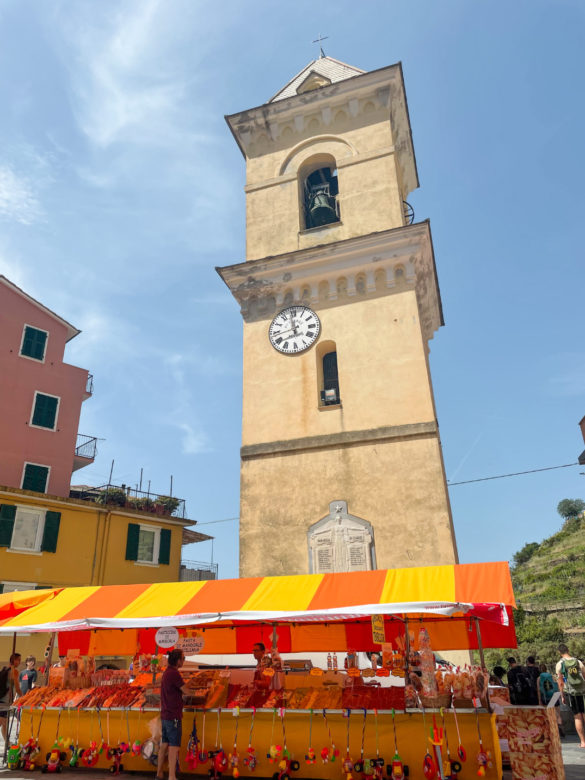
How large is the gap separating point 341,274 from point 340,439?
4.79 metres

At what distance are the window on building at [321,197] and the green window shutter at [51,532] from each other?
13.8 metres

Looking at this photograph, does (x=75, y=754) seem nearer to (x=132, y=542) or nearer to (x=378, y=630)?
(x=378, y=630)

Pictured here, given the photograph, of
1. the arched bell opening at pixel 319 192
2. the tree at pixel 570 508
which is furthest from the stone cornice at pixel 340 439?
the tree at pixel 570 508

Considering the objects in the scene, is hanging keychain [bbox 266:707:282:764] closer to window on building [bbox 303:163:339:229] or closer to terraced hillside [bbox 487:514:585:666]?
window on building [bbox 303:163:339:229]

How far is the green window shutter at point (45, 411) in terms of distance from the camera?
23062 millimetres

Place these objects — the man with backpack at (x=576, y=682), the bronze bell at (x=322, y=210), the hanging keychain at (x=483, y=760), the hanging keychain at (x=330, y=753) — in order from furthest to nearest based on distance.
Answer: the bronze bell at (x=322, y=210) < the man with backpack at (x=576, y=682) < the hanging keychain at (x=330, y=753) < the hanging keychain at (x=483, y=760)

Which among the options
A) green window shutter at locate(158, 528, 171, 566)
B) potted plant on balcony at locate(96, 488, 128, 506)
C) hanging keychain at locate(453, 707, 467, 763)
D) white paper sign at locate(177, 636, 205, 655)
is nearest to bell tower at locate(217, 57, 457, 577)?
white paper sign at locate(177, 636, 205, 655)

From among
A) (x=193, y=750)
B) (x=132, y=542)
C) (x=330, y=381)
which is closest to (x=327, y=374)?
(x=330, y=381)

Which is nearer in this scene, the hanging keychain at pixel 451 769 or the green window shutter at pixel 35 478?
the hanging keychain at pixel 451 769

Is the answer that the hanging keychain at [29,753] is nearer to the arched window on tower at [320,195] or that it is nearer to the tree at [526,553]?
the arched window on tower at [320,195]

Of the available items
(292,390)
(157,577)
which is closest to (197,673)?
(292,390)

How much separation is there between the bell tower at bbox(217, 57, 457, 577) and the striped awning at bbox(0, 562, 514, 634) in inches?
182

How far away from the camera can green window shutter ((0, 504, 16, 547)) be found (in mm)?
19109

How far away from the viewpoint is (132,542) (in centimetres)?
2275
